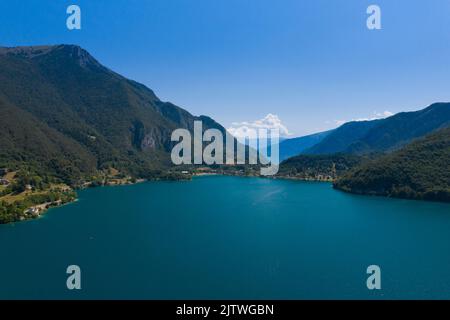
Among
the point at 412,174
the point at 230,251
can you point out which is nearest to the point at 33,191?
the point at 230,251

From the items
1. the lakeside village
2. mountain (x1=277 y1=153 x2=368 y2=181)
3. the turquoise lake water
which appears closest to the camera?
the turquoise lake water

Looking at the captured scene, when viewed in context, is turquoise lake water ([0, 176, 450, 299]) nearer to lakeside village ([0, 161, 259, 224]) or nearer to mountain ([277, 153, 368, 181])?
lakeside village ([0, 161, 259, 224])

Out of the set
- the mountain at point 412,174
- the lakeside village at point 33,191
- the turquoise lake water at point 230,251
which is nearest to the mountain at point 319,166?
the mountain at point 412,174

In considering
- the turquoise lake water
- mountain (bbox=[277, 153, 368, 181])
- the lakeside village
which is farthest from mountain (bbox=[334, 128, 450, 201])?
the lakeside village

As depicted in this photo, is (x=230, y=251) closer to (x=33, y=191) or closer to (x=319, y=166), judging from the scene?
(x=33, y=191)
